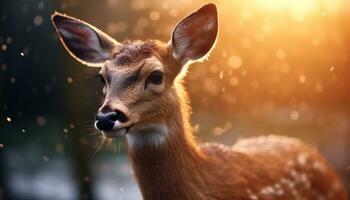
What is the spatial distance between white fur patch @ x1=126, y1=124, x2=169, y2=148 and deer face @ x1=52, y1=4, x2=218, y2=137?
4 cm

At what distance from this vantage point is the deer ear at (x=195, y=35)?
5.54 metres

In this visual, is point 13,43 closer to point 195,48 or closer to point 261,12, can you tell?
point 261,12

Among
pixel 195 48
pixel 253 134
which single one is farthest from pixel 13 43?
pixel 195 48

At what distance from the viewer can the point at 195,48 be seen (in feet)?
18.5

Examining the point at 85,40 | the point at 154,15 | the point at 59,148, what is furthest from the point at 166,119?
the point at 59,148

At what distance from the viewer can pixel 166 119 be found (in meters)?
5.35

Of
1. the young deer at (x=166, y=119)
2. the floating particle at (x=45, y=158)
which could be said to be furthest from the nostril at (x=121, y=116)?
the floating particle at (x=45, y=158)

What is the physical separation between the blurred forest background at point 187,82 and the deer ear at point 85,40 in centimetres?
277

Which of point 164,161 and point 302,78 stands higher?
point 302,78

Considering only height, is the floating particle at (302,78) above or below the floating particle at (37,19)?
above

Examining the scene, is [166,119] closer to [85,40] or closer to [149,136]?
[149,136]

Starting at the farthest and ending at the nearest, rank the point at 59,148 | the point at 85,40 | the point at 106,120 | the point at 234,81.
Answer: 1. the point at 234,81
2. the point at 59,148
3. the point at 85,40
4. the point at 106,120

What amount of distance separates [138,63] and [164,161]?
1.77 ft

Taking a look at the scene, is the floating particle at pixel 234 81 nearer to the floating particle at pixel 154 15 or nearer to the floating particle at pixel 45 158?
the floating particle at pixel 154 15
